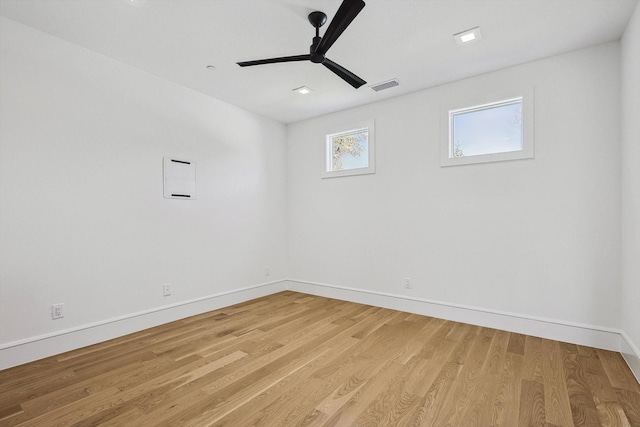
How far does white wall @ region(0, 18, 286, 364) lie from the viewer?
250cm

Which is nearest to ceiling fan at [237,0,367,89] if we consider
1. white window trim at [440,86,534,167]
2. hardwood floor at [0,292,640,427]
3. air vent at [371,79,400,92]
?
air vent at [371,79,400,92]

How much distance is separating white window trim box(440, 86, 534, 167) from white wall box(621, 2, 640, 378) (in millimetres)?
675

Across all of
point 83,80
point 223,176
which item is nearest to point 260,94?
point 223,176

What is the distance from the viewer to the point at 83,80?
2.87 metres

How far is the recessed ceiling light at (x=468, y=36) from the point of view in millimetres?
2600

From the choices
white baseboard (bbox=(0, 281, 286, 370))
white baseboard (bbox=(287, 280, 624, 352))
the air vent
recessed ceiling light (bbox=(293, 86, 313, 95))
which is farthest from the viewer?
recessed ceiling light (bbox=(293, 86, 313, 95))

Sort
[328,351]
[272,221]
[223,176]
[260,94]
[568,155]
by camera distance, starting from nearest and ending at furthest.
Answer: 1. [328,351]
2. [568,155]
3. [260,94]
4. [223,176]
5. [272,221]

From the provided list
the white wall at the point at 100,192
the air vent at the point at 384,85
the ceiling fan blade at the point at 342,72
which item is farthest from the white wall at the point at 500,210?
the white wall at the point at 100,192

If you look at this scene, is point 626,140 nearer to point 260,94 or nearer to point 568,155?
point 568,155

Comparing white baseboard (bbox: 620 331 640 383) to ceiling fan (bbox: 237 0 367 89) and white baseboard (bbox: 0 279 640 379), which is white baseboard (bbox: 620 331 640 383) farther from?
ceiling fan (bbox: 237 0 367 89)

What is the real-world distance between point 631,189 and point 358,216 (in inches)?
109

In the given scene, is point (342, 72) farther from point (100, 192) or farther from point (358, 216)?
point (100, 192)

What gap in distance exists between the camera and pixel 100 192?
117 inches

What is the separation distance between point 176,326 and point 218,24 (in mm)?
3034
